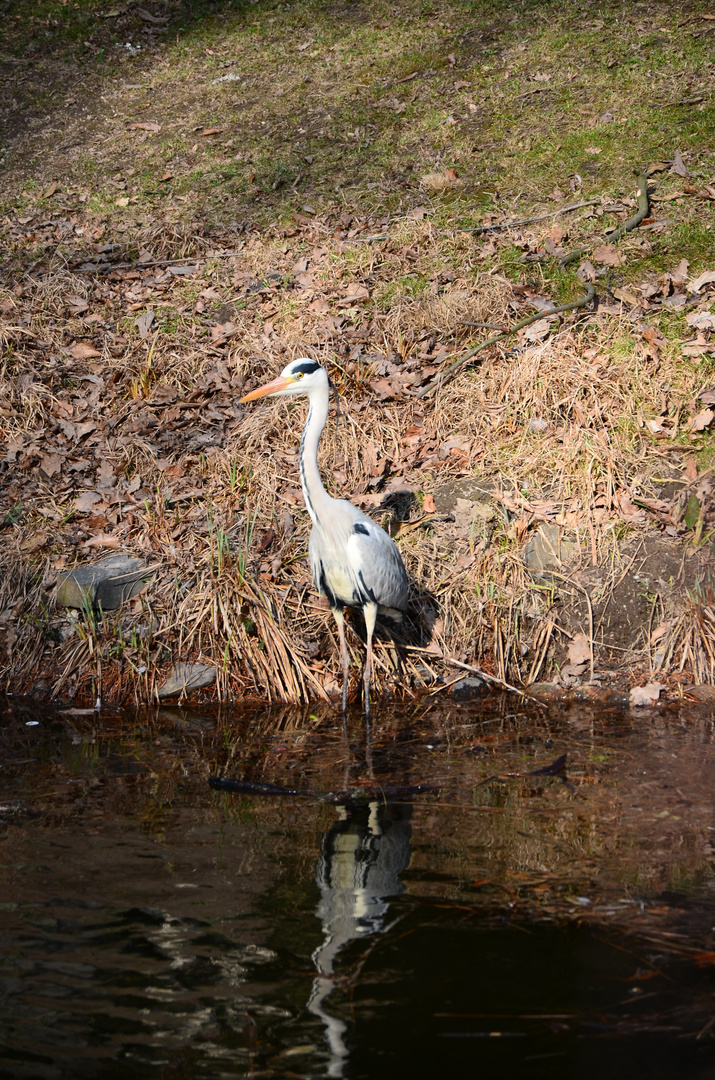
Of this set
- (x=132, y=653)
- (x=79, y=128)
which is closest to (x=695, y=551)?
(x=132, y=653)

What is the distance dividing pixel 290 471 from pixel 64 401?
7.36 ft

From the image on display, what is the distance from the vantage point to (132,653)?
6133 millimetres

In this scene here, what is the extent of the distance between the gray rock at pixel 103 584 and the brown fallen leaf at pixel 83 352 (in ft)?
8.85

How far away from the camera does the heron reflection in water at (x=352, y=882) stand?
2.78m

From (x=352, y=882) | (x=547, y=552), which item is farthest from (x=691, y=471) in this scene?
(x=352, y=882)

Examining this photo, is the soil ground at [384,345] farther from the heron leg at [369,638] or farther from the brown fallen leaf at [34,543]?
the heron leg at [369,638]

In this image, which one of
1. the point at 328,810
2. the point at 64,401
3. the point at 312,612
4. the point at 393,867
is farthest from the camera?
the point at 64,401

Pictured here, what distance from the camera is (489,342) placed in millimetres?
7547

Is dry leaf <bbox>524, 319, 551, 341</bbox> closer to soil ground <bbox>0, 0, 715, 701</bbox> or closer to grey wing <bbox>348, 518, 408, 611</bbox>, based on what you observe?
soil ground <bbox>0, 0, 715, 701</bbox>

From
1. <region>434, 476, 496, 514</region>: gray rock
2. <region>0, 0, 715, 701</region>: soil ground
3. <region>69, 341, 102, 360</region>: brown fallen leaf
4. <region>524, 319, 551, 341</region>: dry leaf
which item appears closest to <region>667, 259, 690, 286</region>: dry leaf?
<region>0, 0, 715, 701</region>: soil ground

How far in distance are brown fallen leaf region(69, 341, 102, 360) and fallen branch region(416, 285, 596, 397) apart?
311cm

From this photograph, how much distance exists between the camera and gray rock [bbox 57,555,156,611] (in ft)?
20.5

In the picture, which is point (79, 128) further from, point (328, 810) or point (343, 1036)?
point (343, 1036)

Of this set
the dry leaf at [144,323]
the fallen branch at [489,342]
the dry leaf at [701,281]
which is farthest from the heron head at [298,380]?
the dry leaf at [701,281]
